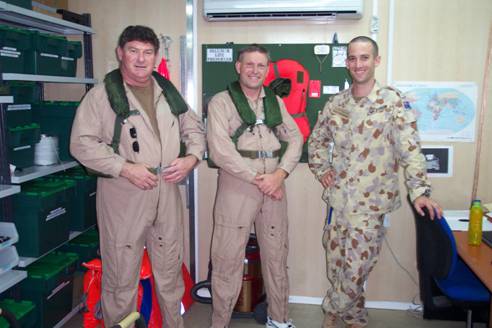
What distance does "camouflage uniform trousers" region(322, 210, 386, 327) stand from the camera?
7.96 ft

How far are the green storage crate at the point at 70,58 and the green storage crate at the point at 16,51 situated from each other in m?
0.30

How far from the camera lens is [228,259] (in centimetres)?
251

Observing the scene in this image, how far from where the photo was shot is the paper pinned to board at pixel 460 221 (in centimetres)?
238

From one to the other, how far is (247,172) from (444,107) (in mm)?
1455

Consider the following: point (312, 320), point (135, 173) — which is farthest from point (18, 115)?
point (312, 320)

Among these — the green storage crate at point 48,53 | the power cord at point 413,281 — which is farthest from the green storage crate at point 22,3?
the power cord at point 413,281

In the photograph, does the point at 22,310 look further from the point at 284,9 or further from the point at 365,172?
the point at 284,9

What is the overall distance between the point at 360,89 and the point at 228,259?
1.22 metres

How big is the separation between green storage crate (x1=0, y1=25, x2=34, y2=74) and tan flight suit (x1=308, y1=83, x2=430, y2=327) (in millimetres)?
1729

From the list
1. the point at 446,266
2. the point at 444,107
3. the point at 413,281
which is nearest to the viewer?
the point at 446,266

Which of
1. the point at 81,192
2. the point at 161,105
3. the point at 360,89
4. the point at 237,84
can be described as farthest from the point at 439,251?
the point at 81,192

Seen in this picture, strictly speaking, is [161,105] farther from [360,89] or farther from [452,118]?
[452,118]

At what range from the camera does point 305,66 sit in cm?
293

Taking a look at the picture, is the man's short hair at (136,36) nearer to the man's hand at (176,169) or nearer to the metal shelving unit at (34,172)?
the man's hand at (176,169)
